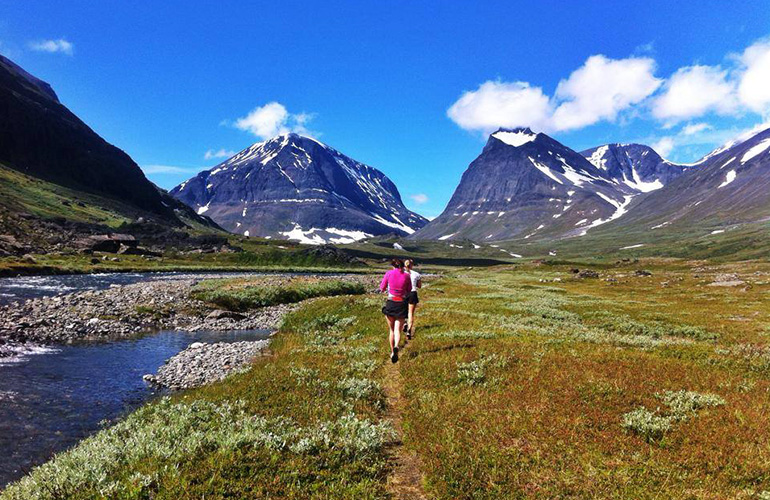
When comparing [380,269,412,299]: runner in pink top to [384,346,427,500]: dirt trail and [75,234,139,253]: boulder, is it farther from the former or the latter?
[75,234,139,253]: boulder

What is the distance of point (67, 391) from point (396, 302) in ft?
52.3

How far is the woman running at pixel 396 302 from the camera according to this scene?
17.6m

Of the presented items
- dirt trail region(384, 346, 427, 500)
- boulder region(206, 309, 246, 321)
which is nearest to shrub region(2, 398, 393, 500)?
dirt trail region(384, 346, 427, 500)

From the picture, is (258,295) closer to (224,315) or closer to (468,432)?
(224,315)

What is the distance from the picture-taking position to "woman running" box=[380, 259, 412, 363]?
57.6ft

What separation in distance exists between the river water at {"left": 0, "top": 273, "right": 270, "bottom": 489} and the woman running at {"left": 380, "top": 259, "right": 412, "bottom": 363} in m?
11.2

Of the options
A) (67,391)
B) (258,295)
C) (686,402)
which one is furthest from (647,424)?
(258,295)

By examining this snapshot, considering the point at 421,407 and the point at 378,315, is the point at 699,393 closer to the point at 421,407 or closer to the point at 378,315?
the point at 421,407

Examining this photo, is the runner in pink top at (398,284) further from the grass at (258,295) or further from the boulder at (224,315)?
the grass at (258,295)

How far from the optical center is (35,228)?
443 feet

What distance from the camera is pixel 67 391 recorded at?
19.2 metres

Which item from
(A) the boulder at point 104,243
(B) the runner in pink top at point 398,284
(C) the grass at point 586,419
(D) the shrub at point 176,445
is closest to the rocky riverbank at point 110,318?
(D) the shrub at point 176,445

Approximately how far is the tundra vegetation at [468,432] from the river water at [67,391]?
10.4 ft

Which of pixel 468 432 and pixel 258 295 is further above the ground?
pixel 468 432
